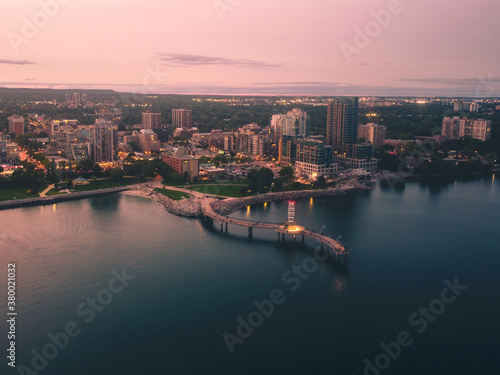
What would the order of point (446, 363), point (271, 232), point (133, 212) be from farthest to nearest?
point (133, 212) → point (271, 232) → point (446, 363)

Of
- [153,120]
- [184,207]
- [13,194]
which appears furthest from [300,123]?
[13,194]

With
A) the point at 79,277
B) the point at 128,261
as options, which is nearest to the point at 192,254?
the point at 128,261

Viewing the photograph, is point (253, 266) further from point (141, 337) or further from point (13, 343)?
point (13, 343)

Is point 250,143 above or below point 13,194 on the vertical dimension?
above

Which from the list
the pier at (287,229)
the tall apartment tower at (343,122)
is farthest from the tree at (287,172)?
the pier at (287,229)

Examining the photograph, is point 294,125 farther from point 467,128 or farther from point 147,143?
point 467,128
